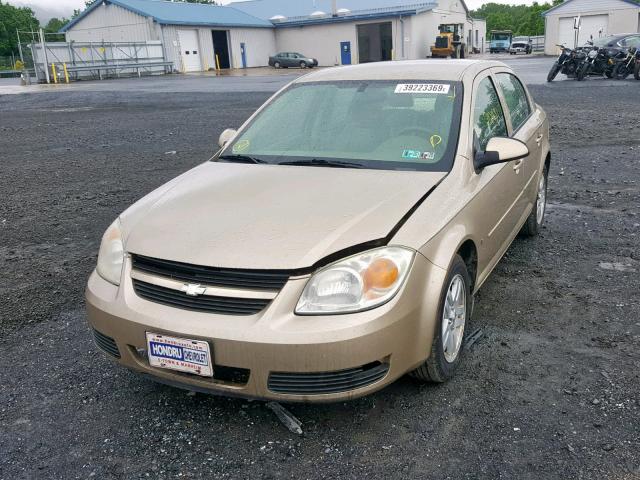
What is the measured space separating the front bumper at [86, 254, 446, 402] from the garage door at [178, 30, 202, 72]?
4586 cm

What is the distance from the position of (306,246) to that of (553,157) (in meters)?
7.55

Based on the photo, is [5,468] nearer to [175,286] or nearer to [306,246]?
[175,286]

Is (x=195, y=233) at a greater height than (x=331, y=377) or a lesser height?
greater

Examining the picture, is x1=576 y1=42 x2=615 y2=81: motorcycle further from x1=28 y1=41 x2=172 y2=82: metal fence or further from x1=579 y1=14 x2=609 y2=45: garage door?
x1=28 y1=41 x2=172 y2=82: metal fence

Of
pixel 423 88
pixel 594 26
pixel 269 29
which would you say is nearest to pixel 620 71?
pixel 423 88

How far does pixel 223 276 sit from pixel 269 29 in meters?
54.5

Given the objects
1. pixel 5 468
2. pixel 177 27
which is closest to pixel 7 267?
pixel 5 468

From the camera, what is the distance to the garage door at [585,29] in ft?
152

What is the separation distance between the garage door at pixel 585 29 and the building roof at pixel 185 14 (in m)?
23.9

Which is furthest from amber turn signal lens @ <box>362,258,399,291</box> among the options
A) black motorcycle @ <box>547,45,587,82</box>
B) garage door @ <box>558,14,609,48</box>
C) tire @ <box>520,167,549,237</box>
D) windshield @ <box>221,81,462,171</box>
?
garage door @ <box>558,14,609,48</box>

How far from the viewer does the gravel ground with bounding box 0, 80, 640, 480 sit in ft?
8.66

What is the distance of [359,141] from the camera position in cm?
378

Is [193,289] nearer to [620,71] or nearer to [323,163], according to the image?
[323,163]

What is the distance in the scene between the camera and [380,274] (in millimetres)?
2637
